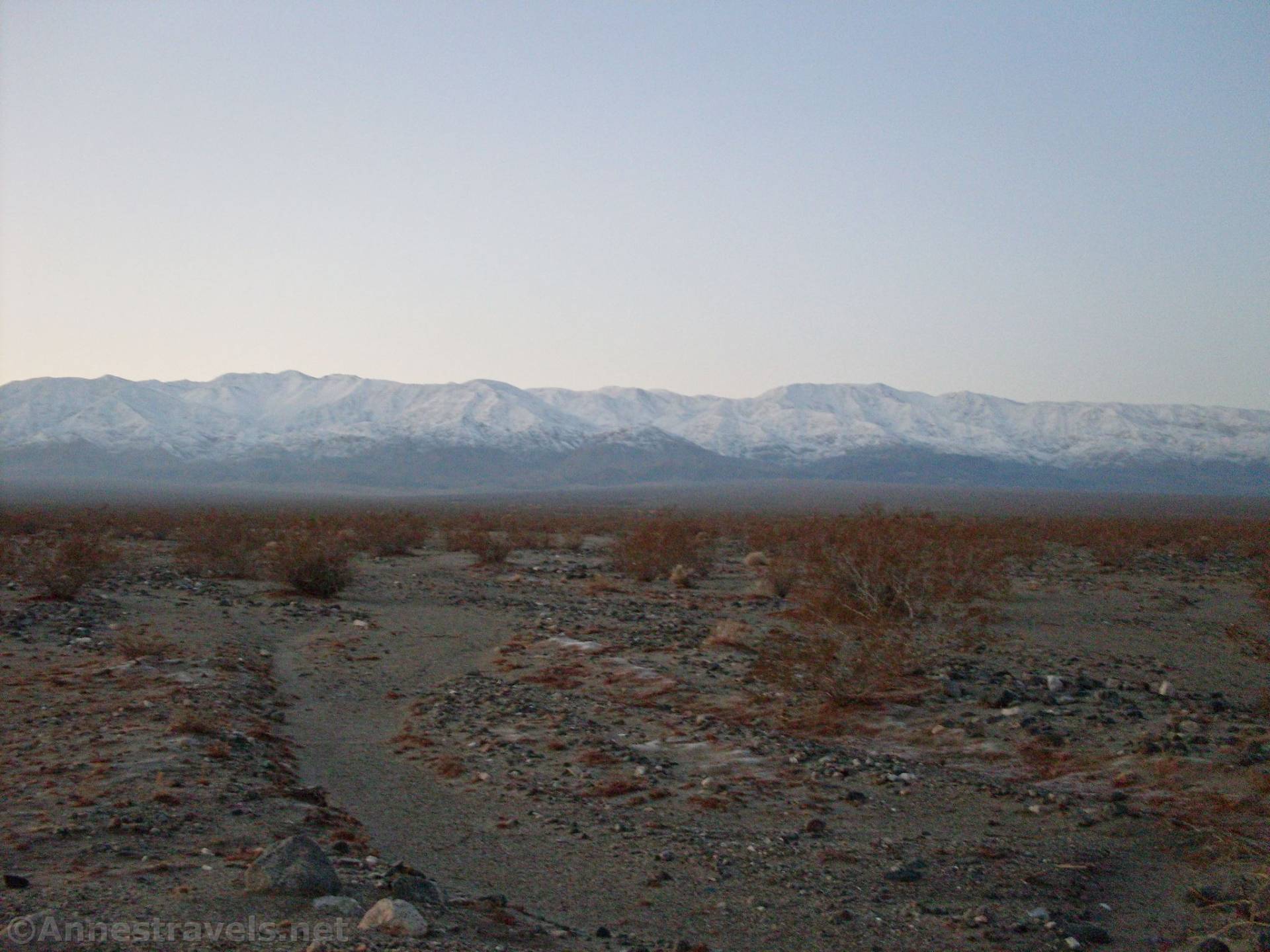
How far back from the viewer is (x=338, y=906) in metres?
5.55

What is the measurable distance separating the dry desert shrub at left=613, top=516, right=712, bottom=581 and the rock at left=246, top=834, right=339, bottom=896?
19.1 m

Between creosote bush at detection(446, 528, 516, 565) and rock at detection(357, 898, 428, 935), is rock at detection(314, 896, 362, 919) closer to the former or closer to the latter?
rock at detection(357, 898, 428, 935)

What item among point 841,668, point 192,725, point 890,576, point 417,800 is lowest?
point 417,800

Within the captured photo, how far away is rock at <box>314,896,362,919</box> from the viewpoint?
18.0ft

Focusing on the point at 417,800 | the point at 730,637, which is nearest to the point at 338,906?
the point at 417,800

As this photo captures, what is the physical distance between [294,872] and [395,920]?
865mm

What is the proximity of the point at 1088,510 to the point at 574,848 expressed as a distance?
98471 millimetres

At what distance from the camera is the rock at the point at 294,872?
18.6 ft

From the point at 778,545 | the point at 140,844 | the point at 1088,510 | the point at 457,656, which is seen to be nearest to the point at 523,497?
the point at 1088,510

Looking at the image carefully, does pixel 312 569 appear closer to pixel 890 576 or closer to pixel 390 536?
pixel 390 536

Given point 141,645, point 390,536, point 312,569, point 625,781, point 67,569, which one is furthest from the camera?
point 390,536

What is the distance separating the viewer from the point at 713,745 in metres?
10.5

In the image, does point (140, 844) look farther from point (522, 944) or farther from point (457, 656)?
point (457, 656)

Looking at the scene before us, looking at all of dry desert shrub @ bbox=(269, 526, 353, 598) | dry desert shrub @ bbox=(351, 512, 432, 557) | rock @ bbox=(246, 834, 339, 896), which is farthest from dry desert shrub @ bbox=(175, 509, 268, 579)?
rock @ bbox=(246, 834, 339, 896)
